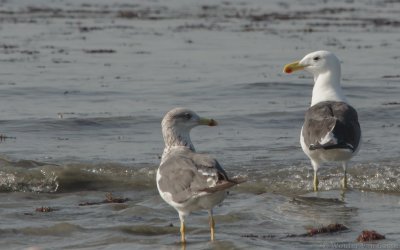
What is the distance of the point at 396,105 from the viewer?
691 inches

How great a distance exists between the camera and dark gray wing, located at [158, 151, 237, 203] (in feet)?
25.9

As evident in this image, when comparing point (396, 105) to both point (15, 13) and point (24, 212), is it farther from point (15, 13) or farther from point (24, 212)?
point (15, 13)

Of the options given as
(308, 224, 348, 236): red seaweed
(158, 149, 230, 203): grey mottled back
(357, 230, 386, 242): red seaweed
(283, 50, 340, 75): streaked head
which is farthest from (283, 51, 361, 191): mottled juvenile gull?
(158, 149, 230, 203): grey mottled back

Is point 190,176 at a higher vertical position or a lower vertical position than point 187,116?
lower

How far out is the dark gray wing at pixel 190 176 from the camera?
7902 millimetres

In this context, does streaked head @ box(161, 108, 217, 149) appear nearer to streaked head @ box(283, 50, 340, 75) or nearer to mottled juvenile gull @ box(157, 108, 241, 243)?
mottled juvenile gull @ box(157, 108, 241, 243)

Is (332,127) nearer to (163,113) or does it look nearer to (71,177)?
(71,177)

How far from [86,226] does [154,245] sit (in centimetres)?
101

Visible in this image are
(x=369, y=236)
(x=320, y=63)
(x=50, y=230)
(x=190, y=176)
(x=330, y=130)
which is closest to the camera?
(x=190, y=176)

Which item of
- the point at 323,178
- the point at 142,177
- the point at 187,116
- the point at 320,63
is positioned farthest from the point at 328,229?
the point at 320,63

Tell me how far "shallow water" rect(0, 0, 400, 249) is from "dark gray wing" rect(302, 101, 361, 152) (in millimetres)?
641

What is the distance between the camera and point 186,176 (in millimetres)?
8281

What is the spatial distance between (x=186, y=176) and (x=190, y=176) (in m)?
0.06

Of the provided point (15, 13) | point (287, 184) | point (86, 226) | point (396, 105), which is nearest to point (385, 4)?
point (15, 13)
